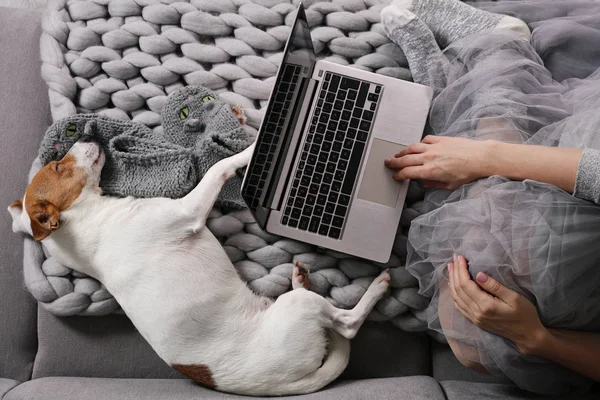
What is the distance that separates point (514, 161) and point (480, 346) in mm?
370

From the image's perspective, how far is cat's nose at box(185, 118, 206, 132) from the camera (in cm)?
119

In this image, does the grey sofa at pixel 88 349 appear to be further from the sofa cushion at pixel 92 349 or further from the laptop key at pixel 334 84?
the laptop key at pixel 334 84

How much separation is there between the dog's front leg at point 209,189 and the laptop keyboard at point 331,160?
128 mm

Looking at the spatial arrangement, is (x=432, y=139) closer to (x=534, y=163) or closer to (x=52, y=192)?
(x=534, y=163)

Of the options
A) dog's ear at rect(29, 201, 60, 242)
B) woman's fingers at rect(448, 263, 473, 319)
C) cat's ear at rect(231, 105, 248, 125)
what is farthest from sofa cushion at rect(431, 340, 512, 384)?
dog's ear at rect(29, 201, 60, 242)

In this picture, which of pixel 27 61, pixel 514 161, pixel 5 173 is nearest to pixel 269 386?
pixel 514 161

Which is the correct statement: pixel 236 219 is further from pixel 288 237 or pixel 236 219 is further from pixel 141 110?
pixel 141 110

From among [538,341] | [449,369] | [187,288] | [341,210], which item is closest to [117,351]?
[187,288]

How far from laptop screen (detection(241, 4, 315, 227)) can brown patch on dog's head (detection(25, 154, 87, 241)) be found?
394mm

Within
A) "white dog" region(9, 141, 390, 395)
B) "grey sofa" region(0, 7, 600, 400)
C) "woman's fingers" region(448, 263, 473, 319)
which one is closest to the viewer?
"woman's fingers" region(448, 263, 473, 319)

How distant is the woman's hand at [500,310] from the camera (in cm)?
94

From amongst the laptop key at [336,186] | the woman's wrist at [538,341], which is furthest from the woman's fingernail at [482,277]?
the laptop key at [336,186]

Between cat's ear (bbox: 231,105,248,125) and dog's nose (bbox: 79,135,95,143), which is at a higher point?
cat's ear (bbox: 231,105,248,125)

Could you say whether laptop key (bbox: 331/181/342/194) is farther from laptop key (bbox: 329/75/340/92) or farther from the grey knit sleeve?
the grey knit sleeve
